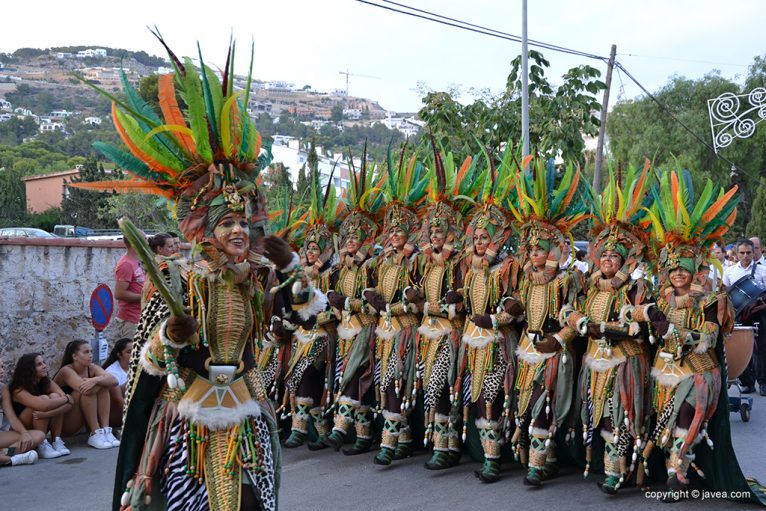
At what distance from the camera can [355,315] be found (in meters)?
7.49

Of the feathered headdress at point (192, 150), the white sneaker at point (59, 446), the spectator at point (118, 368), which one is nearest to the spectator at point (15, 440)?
the white sneaker at point (59, 446)

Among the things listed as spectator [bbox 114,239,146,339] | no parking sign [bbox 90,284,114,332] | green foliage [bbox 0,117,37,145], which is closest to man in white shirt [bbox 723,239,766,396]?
spectator [bbox 114,239,146,339]

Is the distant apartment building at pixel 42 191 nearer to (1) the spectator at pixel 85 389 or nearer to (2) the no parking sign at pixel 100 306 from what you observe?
(2) the no parking sign at pixel 100 306

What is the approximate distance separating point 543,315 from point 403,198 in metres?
1.69

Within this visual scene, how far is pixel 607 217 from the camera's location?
616 cm

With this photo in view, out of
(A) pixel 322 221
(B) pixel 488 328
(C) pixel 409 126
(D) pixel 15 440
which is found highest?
(C) pixel 409 126

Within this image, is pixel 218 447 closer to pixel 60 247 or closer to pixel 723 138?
pixel 60 247

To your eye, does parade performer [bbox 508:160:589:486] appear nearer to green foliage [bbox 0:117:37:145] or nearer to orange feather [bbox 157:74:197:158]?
orange feather [bbox 157:74:197:158]

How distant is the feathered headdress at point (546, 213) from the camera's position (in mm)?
6402

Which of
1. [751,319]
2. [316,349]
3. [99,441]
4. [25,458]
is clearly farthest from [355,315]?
[751,319]

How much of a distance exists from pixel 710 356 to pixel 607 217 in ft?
3.91

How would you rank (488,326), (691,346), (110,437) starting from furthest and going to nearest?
(110,437) < (488,326) < (691,346)

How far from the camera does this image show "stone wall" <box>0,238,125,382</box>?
26.6ft

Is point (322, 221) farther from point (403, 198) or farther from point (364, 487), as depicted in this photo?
point (364, 487)
